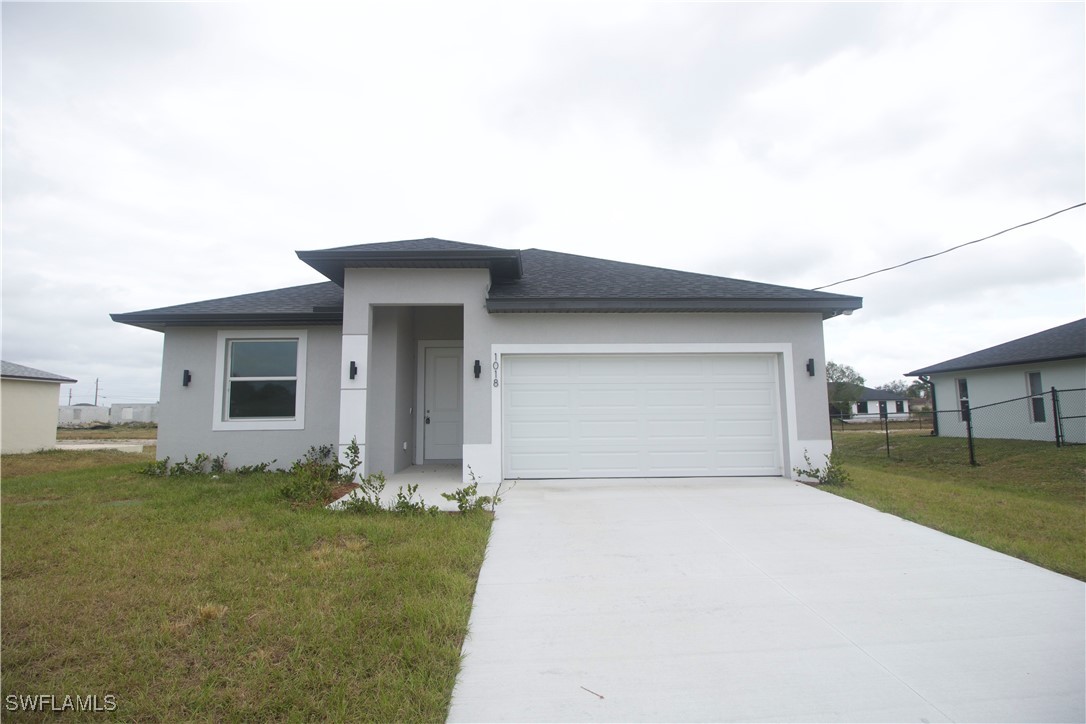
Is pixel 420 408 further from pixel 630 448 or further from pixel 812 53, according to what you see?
pixel 812 53

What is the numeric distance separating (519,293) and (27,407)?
58.6 ft

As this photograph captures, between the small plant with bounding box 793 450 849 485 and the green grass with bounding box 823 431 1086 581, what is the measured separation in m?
0.18

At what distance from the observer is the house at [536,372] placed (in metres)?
7.93

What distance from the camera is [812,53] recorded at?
905 cm

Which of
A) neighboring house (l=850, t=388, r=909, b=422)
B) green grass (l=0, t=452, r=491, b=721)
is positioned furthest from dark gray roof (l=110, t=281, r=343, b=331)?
neighboring house (l=850, t=388, r=909, b=422)

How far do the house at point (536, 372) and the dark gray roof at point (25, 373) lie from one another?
10.4 metres

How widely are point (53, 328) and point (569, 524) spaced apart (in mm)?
33948

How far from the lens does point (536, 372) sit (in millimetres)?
8242

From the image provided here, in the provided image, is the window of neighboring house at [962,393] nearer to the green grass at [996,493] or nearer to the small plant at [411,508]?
the green grass at [996,493]

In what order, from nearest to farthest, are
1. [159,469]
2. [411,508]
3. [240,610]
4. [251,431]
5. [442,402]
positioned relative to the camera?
[240,610] → [411,508] → [159,469] → [251,431] → [442,402]

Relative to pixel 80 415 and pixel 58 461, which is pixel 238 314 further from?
pixel 80 415

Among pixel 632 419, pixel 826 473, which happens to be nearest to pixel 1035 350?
pixel 826 473

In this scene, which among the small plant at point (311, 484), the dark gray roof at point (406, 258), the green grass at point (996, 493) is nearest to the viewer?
the green grass at point (996, 493)

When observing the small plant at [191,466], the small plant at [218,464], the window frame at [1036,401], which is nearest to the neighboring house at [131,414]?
the small plant at [191,466]
